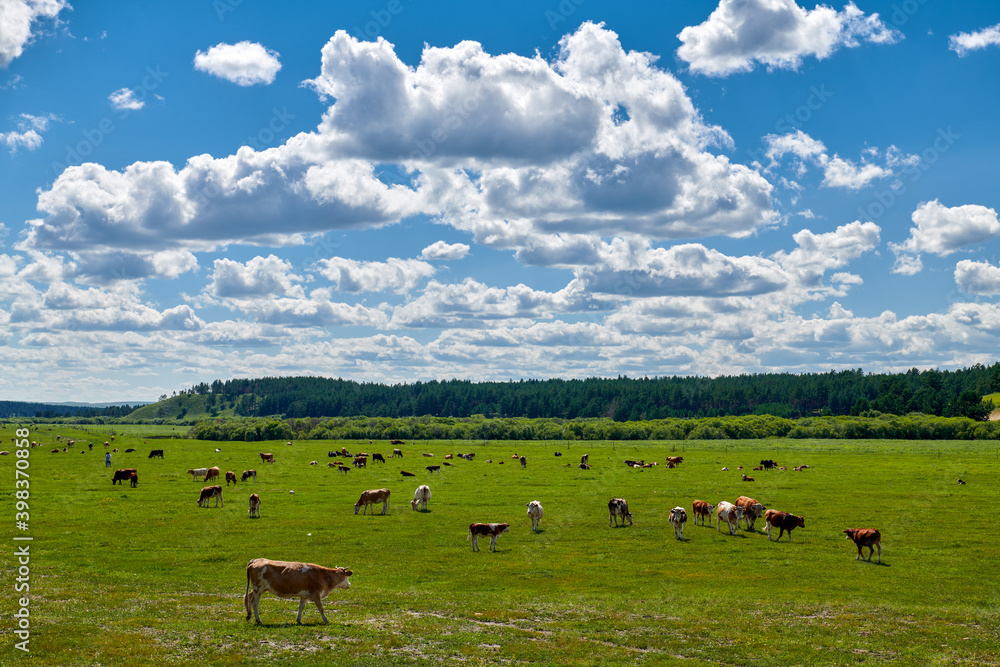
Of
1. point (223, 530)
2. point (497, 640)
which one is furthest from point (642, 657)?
point (223, 530)

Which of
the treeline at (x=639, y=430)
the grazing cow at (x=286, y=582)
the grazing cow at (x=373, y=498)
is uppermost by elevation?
the grazing cow at (x=286, y=582)

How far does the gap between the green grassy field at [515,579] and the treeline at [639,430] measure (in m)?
97.0

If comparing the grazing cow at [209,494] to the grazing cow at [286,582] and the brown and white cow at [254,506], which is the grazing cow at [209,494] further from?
the grazing cow at [286,582]

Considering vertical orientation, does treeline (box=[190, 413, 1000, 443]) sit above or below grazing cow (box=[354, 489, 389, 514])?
below

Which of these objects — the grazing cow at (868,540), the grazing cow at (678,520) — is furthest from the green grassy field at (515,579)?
the grazing cow at (678,520)

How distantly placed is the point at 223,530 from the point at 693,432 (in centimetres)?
12988

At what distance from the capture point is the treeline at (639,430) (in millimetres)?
144625

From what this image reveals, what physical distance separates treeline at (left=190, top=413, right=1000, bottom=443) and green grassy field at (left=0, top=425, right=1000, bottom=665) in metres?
97.0

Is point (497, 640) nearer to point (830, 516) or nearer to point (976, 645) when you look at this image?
point (976, 645)

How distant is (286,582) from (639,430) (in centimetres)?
14354

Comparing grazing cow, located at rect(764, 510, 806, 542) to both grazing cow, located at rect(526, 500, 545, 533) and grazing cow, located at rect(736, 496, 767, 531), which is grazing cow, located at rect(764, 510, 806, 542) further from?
grazing cow, located at rect(526, 500, 545, 533)

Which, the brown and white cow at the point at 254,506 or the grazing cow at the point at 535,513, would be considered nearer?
the grazing cow at the point at 535,513

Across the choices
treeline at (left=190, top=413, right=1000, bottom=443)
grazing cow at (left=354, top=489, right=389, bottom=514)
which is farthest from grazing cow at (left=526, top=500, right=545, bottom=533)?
treeline at (left=190, top=413, right=1000, bottom=443)

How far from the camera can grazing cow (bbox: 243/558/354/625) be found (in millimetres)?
17656
